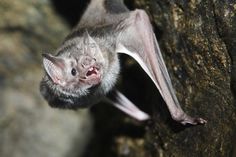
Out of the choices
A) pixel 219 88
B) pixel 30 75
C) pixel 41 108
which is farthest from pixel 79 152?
pixel 219 88

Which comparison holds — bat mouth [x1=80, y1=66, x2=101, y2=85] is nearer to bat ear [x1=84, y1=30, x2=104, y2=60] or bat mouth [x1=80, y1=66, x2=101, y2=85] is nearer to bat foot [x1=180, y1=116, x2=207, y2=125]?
bat ear [x1=84, y1=30, x2=104, y2=60]

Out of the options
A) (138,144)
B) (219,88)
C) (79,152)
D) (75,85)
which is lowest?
(79,152)

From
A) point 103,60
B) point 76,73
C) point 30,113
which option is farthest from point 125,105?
point 30,113

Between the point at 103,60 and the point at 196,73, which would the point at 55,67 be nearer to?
the point at 103,60

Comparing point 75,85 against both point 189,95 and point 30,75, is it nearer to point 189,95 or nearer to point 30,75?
point 189,95

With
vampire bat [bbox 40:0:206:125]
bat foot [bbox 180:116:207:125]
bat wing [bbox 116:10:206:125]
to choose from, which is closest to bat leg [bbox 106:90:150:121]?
vampire bat [bbox 40:0:206:125]

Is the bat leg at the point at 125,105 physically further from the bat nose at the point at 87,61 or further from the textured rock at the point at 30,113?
the textured rock at the point at 30,113

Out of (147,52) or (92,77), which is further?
(147,52)

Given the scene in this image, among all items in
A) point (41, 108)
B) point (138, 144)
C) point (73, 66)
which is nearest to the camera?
point (73, 66)
